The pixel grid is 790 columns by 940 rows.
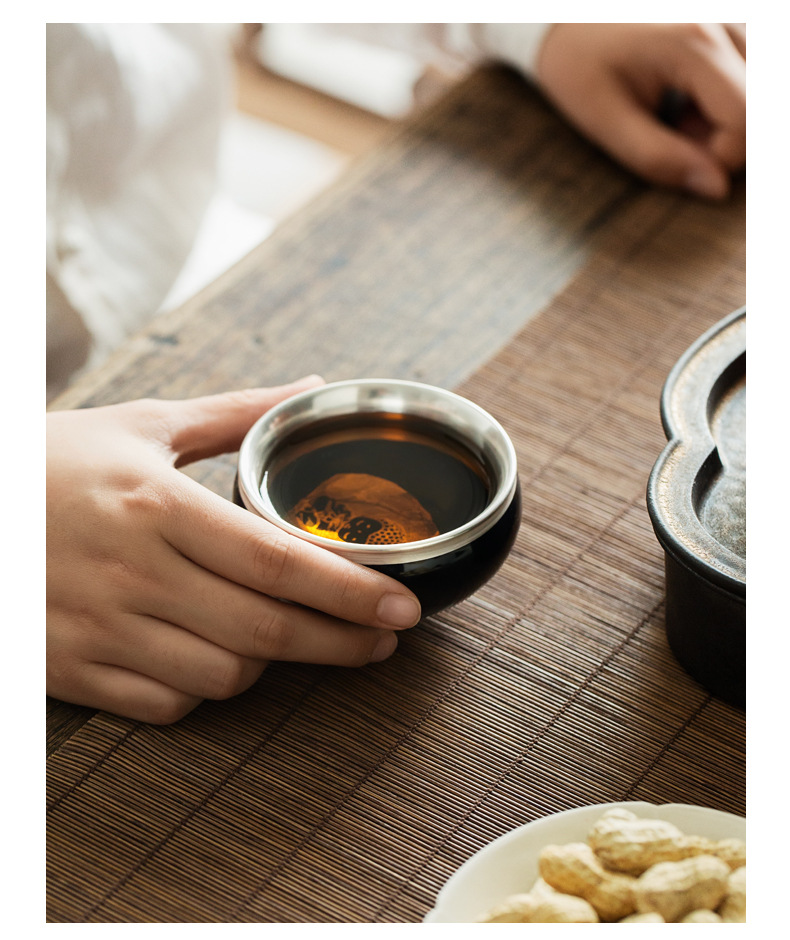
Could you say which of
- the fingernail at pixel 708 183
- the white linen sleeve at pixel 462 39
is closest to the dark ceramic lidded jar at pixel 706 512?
the fingernail at pixel 708 183

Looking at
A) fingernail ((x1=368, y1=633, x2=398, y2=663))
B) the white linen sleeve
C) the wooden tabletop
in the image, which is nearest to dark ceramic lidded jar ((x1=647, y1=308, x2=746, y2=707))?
the wooden tabletop

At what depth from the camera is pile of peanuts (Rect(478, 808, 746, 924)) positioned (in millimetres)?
385

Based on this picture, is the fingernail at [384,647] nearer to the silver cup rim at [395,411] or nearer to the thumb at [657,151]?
the silver cup rim at [395,411]

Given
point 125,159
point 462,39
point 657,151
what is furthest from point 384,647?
point 462,39

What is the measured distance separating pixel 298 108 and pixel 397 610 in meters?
1.70

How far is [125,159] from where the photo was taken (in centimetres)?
98

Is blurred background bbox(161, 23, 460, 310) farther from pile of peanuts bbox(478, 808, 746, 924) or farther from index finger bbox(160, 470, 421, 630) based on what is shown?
pile of peanuts bbox(478, 808, 746, 924)

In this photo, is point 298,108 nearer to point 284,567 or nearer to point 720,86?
point 720,86

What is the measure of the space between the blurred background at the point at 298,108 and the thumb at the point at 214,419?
1202 mm

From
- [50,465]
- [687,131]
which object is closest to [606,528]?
[50,465]

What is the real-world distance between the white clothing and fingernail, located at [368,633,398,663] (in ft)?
1.75

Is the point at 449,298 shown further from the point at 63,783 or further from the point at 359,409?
the point at 63,783

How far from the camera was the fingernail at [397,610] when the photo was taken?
0.47 m

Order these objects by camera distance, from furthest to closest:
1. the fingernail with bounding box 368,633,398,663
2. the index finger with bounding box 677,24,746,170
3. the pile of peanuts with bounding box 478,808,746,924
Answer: the index finger with bounding box 677,24,746,170 < the fingernail with bounding box 368,633,398,663 < the pile of peanuts with bounding box 478,808,746,924
